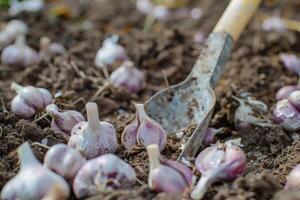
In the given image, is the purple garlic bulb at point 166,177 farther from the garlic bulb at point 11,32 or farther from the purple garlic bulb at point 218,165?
the garlic bulb at point 11,32

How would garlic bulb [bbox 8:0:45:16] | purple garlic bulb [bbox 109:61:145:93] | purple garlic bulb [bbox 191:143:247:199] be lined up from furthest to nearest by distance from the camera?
1. garlic bulb [bbox 8:0:45:16]
2. purple garlic bulb [bbox 109:61:145:93]
3. purple garlic bulb [bbox 191:143:247:199]

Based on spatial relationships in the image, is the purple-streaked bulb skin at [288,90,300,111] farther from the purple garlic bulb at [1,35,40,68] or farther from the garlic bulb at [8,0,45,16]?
the garlic bulb at [8,0,45,16]

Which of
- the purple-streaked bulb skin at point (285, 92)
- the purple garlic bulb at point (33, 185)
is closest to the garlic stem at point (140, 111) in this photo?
the purple garlic bulb at point (33, 185)

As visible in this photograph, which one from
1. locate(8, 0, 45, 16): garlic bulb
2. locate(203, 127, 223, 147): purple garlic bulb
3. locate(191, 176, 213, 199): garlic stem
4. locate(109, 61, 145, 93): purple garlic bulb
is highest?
locate(8, 0, 45, 16): garlic bulb

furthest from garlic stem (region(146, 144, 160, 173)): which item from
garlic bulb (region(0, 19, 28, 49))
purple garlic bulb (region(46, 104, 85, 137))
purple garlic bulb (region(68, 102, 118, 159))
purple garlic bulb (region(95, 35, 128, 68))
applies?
garlic bulb (region(0, 19, 28, 49))

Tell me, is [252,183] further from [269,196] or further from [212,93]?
[212,93]

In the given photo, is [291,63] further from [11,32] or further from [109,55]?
[11,32]

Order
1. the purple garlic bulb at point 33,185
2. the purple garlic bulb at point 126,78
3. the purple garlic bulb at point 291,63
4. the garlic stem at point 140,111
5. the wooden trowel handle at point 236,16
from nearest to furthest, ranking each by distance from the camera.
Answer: the purple garlic bulb at point 33,185 < the garlic stem at point 140,111 < the wooden trowel handle at point 236,16 < the purple garlic bulb at point 126,78 < the purple garlic bulb at point 291,63

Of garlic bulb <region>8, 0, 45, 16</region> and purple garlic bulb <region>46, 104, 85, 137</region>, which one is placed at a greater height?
garlic bulb <region>8, 0, 45, 16</region>
